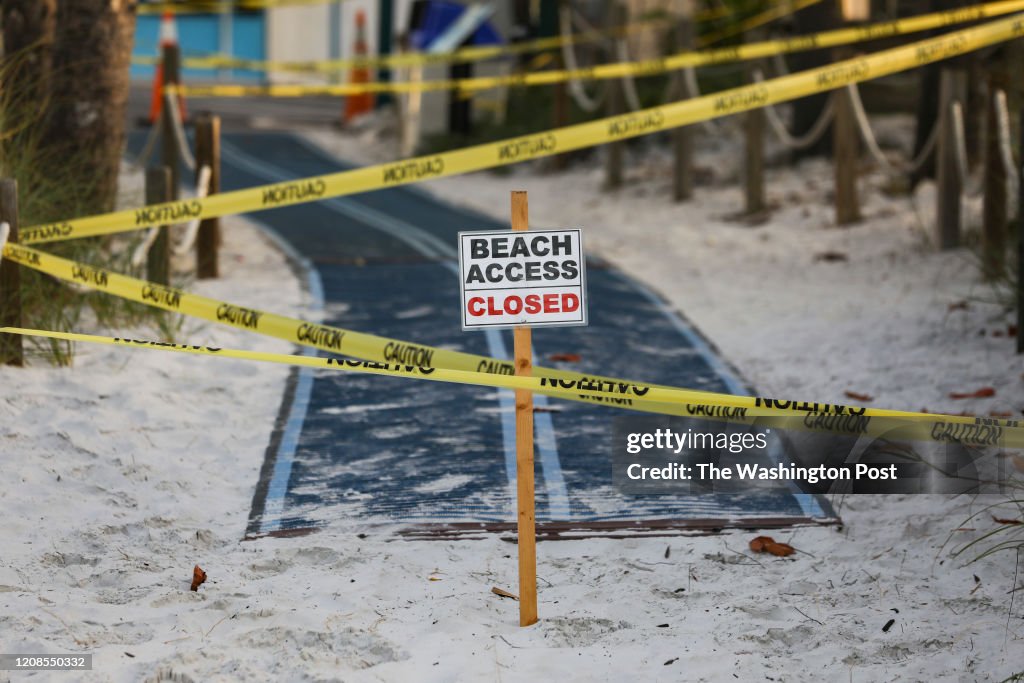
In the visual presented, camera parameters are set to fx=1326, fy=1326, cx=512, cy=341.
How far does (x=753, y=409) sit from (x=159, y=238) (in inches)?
224

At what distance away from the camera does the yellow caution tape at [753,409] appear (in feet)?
17.7

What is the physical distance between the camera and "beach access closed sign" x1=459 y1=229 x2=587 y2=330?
17.3 feet

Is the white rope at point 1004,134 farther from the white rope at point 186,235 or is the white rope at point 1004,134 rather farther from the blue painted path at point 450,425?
the white rope at point 186,235

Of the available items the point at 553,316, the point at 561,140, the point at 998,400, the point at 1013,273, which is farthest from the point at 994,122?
the point at 553,316

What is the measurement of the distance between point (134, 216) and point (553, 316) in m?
2.88

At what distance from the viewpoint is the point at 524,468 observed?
5336 millimetres

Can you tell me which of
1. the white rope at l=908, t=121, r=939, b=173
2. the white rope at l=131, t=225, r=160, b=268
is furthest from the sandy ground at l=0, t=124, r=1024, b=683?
the white rope at l=908, t=121, r=939, b=173

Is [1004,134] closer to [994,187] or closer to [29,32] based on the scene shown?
[994,187]

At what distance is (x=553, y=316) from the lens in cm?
529

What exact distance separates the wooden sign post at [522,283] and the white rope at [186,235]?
4.85m

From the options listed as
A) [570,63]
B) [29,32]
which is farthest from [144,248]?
[570,63]

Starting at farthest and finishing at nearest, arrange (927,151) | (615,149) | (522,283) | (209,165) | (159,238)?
1. (615,149)
2. (927,151)
3. (209,165)
4. (159,238)
5. (522,283)

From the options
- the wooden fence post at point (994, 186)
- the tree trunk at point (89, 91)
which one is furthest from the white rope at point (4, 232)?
the wooden fence post at point (994, 186)

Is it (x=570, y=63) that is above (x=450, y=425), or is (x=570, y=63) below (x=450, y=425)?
above
